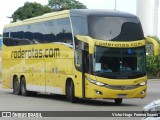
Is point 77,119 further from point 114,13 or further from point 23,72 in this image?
point 23,72

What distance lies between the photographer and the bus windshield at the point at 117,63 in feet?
71.6

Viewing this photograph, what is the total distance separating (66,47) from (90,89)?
2.65 meters

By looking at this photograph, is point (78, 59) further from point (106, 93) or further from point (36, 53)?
point (36, 53)

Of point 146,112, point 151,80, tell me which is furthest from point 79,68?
point 151,80

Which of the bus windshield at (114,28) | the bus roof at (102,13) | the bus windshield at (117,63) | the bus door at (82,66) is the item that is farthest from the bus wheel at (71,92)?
the bus roof at (102,13)

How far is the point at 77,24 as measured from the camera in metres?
22.8

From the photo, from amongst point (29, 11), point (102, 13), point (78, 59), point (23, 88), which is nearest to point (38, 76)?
point (23, 88)

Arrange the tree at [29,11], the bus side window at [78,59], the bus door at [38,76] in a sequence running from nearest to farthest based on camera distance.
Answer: the bus side window at [78,59], the bus door at [38,76], the tree at [29,11]

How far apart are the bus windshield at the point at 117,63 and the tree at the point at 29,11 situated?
3448 inches

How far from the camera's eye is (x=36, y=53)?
1078 inches

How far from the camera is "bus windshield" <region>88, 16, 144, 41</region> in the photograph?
22.0 meters

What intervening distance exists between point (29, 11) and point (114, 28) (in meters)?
88.0

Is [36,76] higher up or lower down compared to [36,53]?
lower down

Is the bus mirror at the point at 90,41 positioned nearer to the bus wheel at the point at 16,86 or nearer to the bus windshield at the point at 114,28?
the bus windshield at the point at 114,28
